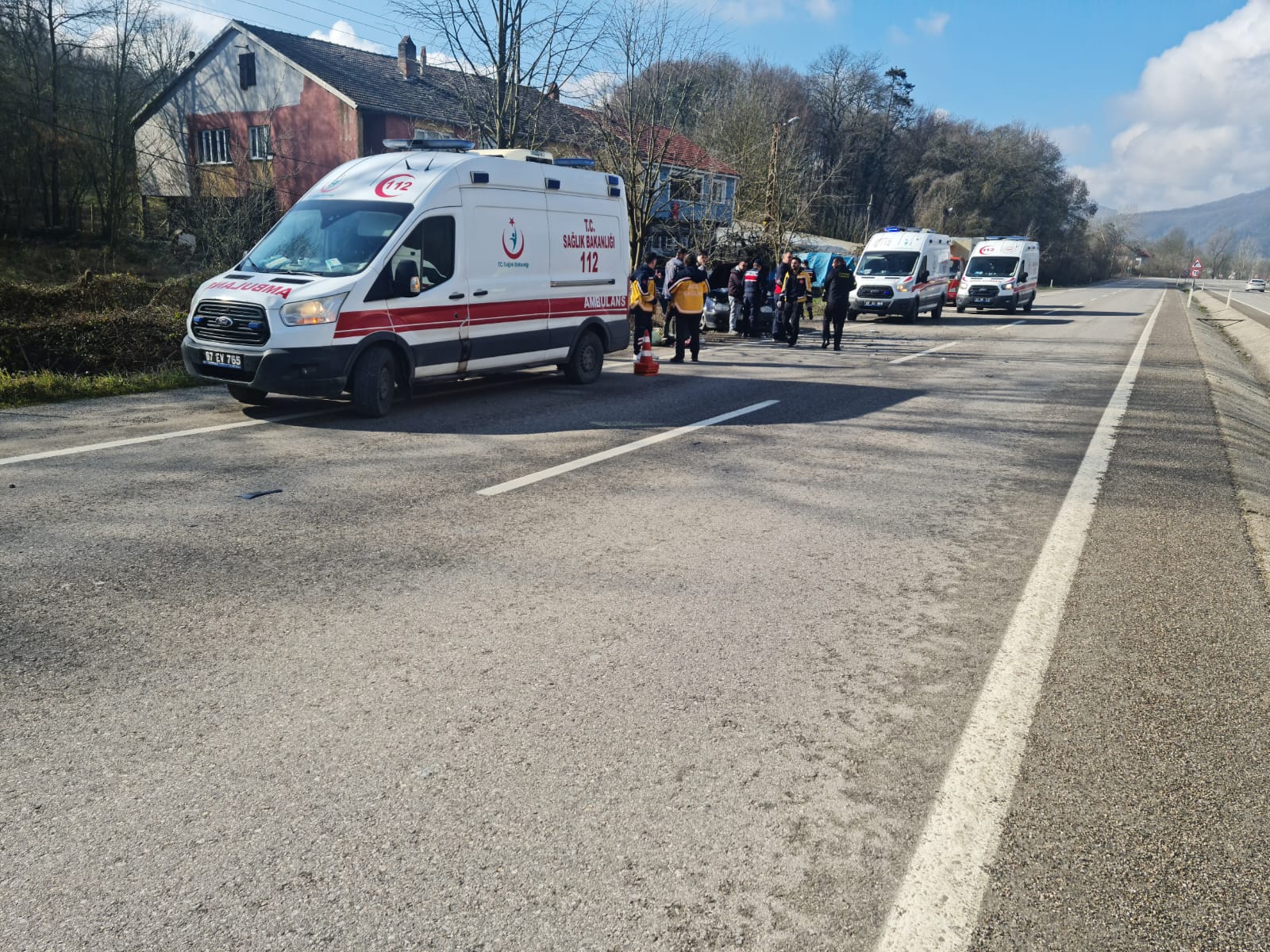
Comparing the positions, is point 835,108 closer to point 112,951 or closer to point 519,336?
point 519,336

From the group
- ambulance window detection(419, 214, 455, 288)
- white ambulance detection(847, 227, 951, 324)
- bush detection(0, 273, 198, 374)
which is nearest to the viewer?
ambulance window detection(419, 214, 455, 288)

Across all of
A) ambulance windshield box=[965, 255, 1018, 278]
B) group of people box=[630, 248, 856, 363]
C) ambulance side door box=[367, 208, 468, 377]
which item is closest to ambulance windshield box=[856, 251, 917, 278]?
group of people box=[630, 248, 856, 363]

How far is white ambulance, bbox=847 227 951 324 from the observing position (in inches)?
1081

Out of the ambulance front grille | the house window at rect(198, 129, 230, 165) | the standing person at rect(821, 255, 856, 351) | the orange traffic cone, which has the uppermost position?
the house window at rect(198, 129, 230, 165)

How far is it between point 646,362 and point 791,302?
6786 millimetres

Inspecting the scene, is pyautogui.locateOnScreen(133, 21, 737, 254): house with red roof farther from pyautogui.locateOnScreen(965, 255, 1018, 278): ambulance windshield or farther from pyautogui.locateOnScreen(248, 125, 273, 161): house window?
pyautogui.locateOnScreen(965, 255, 1018, 278): ambulance windshield

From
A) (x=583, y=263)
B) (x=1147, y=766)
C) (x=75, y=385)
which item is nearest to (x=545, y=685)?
(x=1147, y=766)

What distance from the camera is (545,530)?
→ 5.77 m

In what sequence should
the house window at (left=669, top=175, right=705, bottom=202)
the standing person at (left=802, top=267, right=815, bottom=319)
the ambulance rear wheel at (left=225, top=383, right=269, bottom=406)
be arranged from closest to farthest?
the ambulance rear wheel at (left=225, top=383, right=269, bottom=406)
the standing person at (left=802, top=267, right=815, bottom=319)
the house window at (left=669, top=175, right=705, bottom=202)

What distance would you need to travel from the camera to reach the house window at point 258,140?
41156 mm

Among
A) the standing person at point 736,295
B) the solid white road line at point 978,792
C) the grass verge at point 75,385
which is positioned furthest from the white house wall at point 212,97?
the solid white road line at point 978,792

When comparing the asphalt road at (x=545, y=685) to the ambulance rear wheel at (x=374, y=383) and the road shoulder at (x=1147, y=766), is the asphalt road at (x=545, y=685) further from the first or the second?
the ambulance rear wheel at (x=374, y=383)

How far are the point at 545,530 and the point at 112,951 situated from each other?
368cm

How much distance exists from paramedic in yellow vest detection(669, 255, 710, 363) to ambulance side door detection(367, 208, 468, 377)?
17.6 ft
